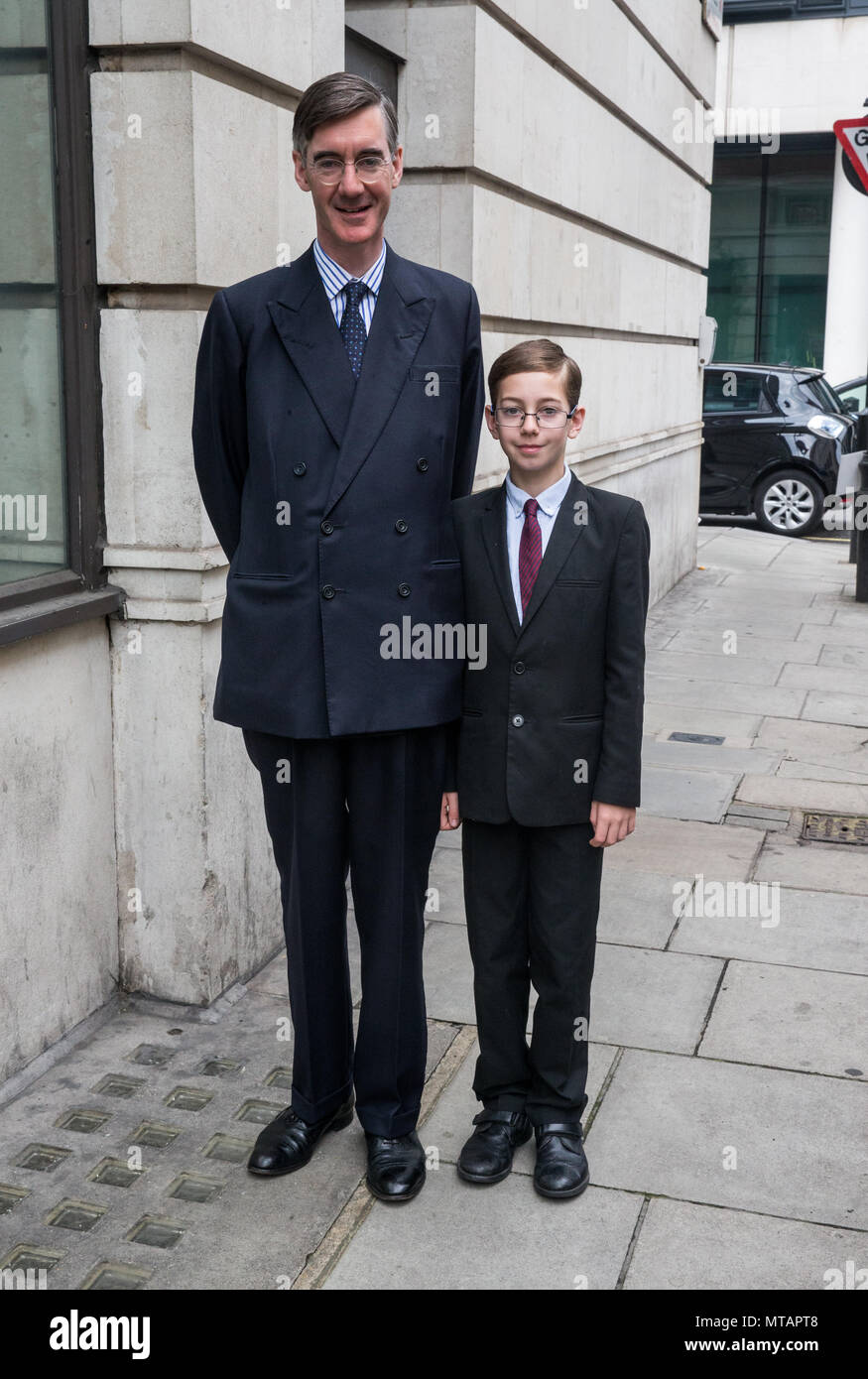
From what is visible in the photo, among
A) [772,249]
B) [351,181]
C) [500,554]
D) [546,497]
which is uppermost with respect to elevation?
[772,249]

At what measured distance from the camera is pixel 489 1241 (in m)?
3.19

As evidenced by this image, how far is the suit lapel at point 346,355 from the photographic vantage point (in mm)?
3143

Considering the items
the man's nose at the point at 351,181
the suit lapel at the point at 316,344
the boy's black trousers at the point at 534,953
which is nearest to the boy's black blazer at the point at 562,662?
the boy's black trousers at the point at 534,953

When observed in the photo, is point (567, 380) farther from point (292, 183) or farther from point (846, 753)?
point (846, 753)

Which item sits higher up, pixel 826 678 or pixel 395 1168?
pixel 826 678

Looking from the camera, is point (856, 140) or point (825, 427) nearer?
point (856, 140)

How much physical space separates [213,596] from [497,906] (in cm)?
138

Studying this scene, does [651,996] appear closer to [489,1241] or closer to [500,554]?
[489,1241]

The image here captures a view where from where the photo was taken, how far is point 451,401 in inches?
130

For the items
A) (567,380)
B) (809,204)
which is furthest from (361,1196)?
(809,204)

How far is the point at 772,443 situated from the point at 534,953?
40.7 feet

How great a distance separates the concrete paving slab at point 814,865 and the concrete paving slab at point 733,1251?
228cm

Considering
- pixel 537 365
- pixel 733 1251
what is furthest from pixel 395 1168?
pixel 537 365

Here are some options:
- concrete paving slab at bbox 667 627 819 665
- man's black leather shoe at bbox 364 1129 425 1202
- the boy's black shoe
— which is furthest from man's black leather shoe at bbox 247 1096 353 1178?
concrete paving slab at bbox 667 627 819 665
